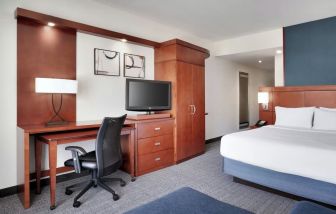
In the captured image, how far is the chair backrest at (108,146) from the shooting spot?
2338 millimetres

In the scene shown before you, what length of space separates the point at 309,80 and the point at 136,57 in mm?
3582

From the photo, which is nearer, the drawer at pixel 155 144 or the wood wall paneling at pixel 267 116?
the drawer at pixel 155 144

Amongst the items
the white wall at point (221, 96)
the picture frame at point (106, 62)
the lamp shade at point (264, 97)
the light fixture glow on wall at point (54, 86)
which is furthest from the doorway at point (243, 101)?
the light fixture glow on wall at point (54, 86)

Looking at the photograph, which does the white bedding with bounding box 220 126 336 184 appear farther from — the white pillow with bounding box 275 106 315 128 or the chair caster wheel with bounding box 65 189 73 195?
the chair caster wheel with bounding box 65 189 73 195

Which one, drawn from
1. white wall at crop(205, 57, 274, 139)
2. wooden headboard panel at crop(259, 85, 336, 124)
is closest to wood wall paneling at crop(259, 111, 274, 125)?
wooden headboard panel at crop(259, 85, 336, 124)

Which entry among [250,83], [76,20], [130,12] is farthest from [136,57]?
[250,83]

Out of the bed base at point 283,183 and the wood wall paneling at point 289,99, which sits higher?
the wood wall paneling at point 289,99

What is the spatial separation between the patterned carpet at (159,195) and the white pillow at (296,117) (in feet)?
5.23

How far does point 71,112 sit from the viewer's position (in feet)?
10.0

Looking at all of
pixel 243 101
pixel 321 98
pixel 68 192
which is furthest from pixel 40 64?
pixel 243 101

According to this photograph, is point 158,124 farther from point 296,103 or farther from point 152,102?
point 296,103

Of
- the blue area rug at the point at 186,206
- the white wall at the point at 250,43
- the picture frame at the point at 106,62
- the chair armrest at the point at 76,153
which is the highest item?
the white wall at the point at 250,43

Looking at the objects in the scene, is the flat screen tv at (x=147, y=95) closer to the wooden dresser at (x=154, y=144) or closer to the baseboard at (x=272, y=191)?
the wooden dresser at (x=154, y=144)

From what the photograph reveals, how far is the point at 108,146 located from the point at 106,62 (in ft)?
5.21
